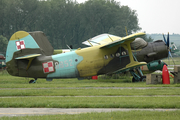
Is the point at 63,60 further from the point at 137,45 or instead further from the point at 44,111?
the point at 44,111

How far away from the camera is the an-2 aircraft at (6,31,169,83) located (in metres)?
19.9

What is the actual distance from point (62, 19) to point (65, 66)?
81.4 meters

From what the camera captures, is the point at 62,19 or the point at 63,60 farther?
the point at 62,19

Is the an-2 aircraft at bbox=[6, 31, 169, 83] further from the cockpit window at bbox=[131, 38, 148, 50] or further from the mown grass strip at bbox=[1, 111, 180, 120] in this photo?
the mown grass strip at bbox=[1, 111, 180, 120]

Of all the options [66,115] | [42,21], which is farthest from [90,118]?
[42,21]

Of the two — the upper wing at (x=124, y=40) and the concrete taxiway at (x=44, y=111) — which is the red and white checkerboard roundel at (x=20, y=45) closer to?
the upper wing at (x=124, y=40)

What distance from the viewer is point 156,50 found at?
21.8 meters

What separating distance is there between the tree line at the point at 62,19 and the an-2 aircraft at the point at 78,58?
247ft

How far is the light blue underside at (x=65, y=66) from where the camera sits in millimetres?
20375

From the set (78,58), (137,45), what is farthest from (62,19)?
(78,58)

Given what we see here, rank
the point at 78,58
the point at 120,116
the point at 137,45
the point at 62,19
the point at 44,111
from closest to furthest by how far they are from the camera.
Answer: the point at 120,116 < the point at 44,111 < the point at 78,58 < the point at 137,45 < the point at 62,19

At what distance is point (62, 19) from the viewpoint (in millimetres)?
100125

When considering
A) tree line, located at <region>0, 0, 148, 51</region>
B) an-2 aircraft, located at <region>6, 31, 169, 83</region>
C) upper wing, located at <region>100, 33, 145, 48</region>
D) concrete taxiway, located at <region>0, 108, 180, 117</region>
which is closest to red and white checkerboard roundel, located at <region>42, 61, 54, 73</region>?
an-2 aircraft, located at <region>6, 31, 169, 83</region>

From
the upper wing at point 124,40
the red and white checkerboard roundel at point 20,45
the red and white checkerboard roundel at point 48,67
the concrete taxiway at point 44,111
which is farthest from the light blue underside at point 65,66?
the concrete taxiway at point 44,111
